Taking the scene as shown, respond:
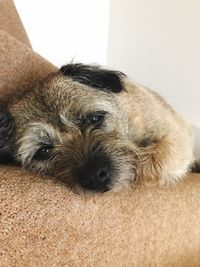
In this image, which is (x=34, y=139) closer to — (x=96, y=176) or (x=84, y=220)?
(x=96, y=176)

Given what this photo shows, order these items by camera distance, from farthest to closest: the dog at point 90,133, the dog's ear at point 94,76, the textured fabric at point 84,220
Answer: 1. the dog's ear at point 94,76
2. the dog at point 90,133
3. the textured fabric at point 84,220

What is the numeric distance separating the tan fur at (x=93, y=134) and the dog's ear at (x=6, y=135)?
0.08ft

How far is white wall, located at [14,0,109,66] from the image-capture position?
2.68m

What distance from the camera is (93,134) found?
5.07 feet

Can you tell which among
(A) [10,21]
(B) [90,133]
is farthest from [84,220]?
(A) [10,21]

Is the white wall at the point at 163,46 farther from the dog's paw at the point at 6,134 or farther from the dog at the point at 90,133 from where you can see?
the dog's paw at the point at 6,134

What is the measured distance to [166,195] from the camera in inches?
57.1

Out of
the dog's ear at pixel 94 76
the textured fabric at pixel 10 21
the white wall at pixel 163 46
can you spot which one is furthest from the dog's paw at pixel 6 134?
the white wall at pixel 163 46

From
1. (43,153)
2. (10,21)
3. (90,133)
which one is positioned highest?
(10,21)

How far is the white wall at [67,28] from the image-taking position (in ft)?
8.80

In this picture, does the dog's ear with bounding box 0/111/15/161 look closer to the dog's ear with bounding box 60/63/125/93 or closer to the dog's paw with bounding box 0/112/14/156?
the dog's paw with bounding box 0/112/14/156

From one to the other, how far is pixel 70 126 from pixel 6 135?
244 mm

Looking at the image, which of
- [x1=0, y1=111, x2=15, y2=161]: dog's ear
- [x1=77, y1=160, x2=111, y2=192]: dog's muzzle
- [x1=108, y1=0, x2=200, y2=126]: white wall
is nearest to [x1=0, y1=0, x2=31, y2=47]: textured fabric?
[x1=0, y1=111, x2=15, y2=161]: dog's ear

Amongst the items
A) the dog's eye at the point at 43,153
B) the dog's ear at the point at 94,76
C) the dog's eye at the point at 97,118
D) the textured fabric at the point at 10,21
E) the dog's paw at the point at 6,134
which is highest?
the textured fabric at the point at 10,21
